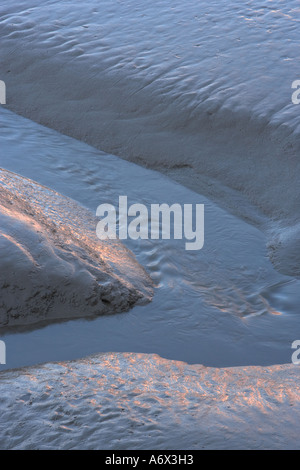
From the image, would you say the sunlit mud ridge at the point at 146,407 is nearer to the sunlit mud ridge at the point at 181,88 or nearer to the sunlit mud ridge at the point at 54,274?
the sunlit mud ridge at the point at 54,274

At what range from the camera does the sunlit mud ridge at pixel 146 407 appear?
246 centimetres

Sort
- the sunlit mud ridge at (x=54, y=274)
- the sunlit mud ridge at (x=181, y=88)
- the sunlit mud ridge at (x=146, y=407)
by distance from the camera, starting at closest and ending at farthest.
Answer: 1. the sunlit mud ridge at (x=146, y=407)
2. the sunlit mud ridge at (x=54, y=274)
3. the sunlit mud ridge at (x=181, y=88)

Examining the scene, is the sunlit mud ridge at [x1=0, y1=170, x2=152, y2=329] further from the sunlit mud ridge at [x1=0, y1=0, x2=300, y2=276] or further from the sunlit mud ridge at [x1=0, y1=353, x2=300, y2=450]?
the sunlit mud ridge at [x1=0, y1=0, x2=300, y2=276]

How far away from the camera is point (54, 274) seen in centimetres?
380

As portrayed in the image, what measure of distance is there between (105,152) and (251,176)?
145cm

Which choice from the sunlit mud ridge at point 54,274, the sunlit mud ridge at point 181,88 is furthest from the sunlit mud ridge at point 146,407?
the sunlit mud ridge at point 181,88

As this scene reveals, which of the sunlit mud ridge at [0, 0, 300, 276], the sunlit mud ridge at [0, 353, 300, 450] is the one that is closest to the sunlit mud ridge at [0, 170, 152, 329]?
the sunlit mud ridge at [0, 353, 300, 450]

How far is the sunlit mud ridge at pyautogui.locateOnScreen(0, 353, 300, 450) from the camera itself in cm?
246

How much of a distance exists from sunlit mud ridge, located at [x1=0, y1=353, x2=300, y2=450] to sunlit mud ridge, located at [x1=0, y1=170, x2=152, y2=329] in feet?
1.85

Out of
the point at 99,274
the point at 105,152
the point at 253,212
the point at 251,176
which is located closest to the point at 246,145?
the point at 251,176

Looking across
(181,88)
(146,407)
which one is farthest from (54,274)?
(181,88)

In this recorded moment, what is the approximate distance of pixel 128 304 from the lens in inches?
155

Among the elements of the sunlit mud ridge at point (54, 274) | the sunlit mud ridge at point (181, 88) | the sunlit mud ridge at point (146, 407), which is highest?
the sunlit mud ridge at point (181, 88)

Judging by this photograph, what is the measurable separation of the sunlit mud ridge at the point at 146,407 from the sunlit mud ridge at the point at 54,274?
0.56m
